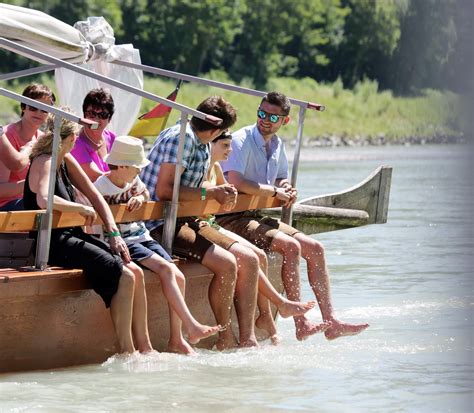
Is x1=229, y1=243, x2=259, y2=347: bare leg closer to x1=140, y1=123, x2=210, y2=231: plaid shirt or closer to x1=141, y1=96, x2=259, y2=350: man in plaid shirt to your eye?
x1=141, y1=96, x2=259, y2=350: man in plaid shirt

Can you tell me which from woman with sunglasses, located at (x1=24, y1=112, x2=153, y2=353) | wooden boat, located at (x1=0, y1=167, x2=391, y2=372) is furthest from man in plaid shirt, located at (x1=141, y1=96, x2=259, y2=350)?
woman with sunglasses, located at (x1=24, y1=112, x2=153, y2=353)

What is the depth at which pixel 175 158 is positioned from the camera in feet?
16.6

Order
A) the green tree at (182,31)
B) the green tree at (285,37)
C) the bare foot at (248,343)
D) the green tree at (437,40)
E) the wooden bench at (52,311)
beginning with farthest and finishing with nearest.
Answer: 1. the green tree at (285,37)
2. the green tree at (182,31)
3. the bare foot at (248,343)
4. the wooden bench at (52,311)
5. the green tree at (437,40)

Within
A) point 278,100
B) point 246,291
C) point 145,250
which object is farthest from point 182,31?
point 145,250

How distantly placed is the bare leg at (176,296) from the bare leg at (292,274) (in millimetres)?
1029

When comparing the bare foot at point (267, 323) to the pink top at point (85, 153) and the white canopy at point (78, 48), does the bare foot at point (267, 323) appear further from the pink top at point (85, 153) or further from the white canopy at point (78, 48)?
the white canopy at point (78, 48)

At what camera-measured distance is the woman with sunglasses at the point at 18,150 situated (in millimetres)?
5031

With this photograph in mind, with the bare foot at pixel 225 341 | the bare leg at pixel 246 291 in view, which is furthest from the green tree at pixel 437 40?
the bare foot at pixel 225 341

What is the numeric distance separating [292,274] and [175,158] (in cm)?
123

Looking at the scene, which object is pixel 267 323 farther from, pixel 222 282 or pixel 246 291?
pixel 222 282

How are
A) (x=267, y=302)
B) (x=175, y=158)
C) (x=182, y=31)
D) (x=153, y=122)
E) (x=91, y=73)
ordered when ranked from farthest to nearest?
(x=182, y=31) < (x=153, y=122) < (x=267, y=302) < (x=175, y=158) < (x=91, y=73)

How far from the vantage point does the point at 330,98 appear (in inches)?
1801

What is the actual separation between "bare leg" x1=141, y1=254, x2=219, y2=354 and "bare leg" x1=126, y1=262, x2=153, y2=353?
14 cm

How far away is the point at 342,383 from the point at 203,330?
2.48 ft
